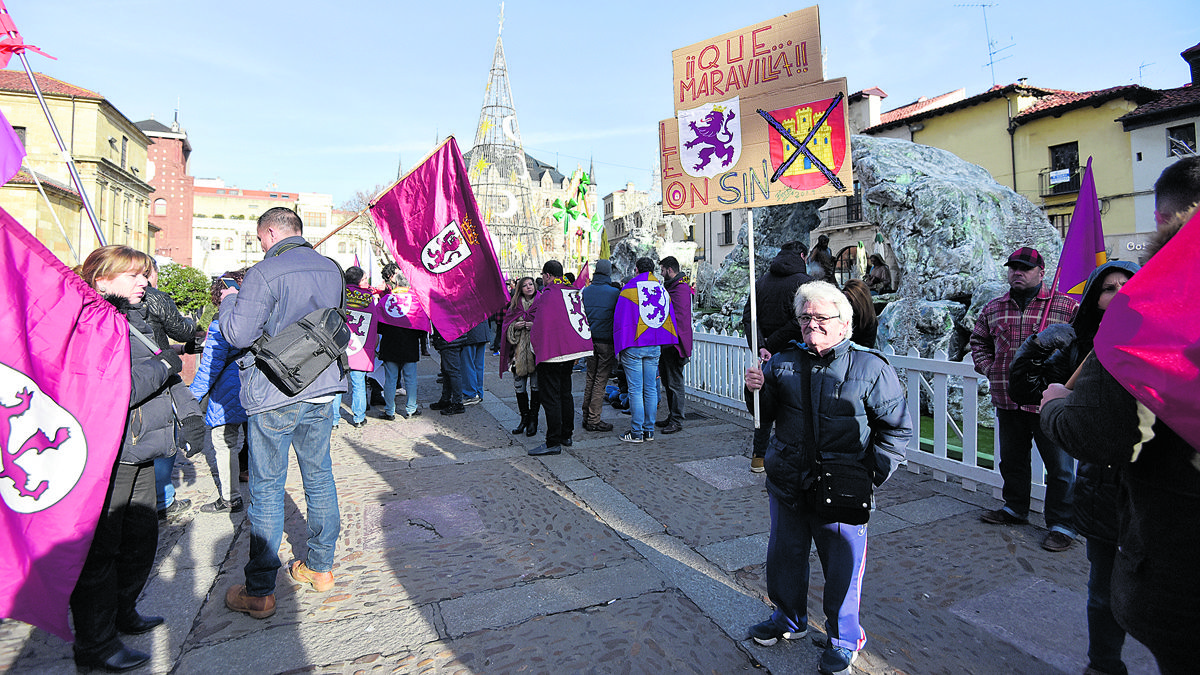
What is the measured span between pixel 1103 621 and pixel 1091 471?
64 cm

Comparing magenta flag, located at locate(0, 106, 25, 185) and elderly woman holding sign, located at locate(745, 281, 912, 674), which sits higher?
magenta flag, located at locate(0, 106, 25, 185)

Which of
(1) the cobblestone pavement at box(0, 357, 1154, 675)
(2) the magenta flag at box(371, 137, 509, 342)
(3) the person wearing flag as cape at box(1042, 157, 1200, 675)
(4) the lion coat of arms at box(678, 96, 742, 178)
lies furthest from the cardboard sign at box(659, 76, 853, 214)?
(3) the person wearing flag as cape at box(1042, 157, 1200, 675)

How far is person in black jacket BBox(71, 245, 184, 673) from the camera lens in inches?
103

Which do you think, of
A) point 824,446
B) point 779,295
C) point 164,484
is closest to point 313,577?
point 164,484

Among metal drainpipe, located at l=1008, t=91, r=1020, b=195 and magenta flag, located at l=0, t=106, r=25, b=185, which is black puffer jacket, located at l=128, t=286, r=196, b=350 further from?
metal drainpipe, located at l=1008, t=91, r=1020, b=195

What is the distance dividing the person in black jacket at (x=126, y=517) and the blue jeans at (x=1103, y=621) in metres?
4.01

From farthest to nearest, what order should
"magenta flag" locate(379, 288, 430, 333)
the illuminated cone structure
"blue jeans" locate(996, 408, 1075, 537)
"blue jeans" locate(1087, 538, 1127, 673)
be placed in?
the illuminated cone structure < "magenta flag" locate(379, 288, 430, 333) < "blue jeans" locate(996, 408, 1075, 537) < "blue jeans" locate(1087, 538, 1127, 673)

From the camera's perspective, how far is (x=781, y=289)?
5027 millimetres

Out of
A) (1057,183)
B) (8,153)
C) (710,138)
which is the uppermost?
(1057,183)

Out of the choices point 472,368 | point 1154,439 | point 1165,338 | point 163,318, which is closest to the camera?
point 1165,338

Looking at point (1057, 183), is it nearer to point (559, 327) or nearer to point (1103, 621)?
point (559, 327)

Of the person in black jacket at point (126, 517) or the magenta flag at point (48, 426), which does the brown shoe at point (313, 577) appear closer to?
the person in black jacket at point (126, 517)

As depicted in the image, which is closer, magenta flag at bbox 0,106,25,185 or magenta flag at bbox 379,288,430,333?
magenta flag at bbox 0,106,25,185

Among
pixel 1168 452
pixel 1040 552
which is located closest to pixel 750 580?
pixel 1040 552
